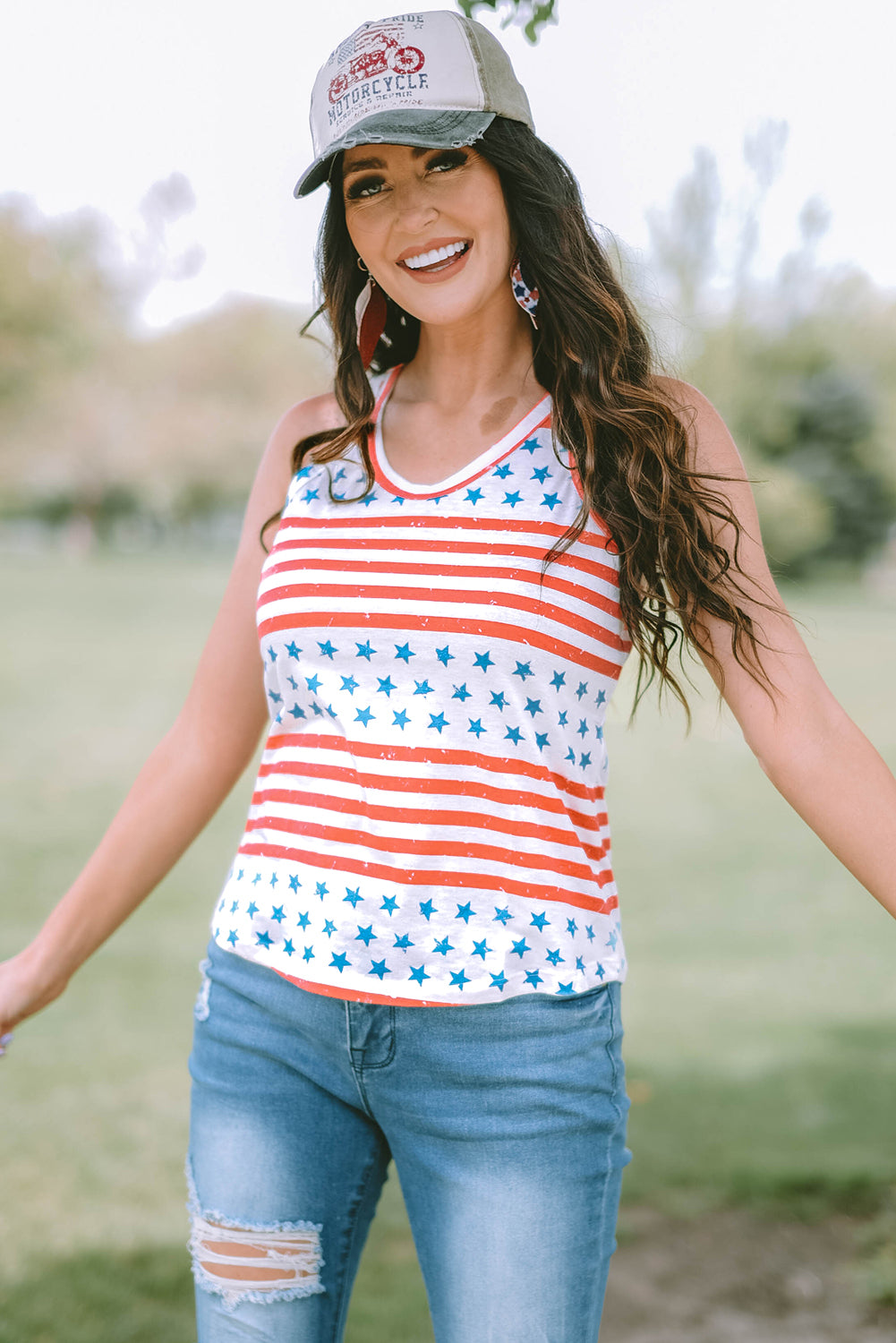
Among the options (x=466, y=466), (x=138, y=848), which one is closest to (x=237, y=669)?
(x=138, y=848)

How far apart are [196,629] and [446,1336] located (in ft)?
47.5

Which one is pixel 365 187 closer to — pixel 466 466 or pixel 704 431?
pixel 466 466

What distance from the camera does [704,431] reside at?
1.27 meters

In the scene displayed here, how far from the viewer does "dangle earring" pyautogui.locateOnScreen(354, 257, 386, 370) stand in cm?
149

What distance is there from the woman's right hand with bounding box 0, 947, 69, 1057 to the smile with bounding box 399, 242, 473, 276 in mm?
878

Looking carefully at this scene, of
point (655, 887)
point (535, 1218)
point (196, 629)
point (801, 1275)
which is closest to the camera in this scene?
point (535, 1218)

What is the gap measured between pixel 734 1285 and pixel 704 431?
2151 millimetres

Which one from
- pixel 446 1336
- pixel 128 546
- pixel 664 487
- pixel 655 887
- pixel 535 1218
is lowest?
pixel 655 887

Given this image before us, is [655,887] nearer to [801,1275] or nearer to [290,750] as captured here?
[801,1275]

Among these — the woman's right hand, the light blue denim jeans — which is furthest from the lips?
the woman's right hand

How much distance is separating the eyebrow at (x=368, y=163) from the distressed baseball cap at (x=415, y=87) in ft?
0.07

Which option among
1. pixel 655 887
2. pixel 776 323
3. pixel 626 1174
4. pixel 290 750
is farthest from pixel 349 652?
pixel 776 323

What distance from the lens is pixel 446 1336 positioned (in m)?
1.16

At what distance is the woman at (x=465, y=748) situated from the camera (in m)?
1.15
